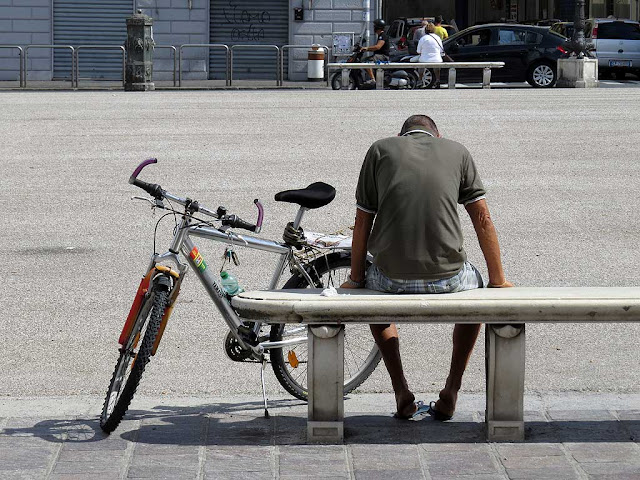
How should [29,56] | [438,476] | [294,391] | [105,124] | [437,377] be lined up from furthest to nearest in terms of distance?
[29,56] < [105,124] < [437,377] < [294,391] < [438,476]

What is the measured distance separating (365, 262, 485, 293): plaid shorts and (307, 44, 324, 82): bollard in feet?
78.9

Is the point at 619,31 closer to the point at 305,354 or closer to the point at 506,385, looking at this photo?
the point at 305,354

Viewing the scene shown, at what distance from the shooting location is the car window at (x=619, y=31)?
31297 millimetres

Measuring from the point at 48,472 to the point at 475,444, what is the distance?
1.71 m

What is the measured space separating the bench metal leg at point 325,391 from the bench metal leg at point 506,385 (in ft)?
2.06

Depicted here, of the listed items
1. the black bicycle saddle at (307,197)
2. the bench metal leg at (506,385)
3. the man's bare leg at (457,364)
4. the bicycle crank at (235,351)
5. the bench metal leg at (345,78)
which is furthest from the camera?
the bench metal leg at (345,78)

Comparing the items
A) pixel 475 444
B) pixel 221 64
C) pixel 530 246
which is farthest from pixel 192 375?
pixel 221 64

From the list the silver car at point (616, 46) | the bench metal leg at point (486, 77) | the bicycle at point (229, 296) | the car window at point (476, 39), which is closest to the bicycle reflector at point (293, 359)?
the bicycle at point (229, 296)

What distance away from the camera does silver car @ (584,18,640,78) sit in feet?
102

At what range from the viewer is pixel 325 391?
203 inches

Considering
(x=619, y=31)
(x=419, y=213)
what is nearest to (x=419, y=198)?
(x=419, y=213)

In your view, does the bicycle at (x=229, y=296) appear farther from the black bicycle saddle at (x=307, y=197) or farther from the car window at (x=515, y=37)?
the car window at (x=515, y=37)

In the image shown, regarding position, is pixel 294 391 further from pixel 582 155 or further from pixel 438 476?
pixel 582 155

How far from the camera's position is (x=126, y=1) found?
32094mm
